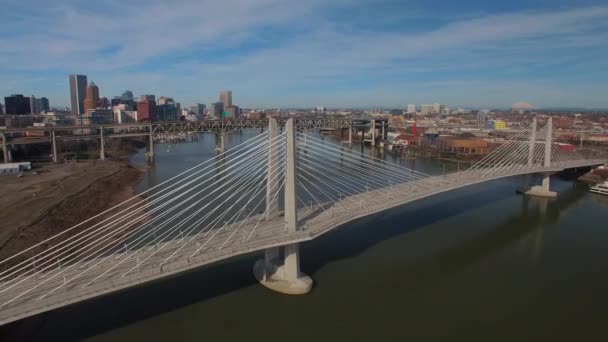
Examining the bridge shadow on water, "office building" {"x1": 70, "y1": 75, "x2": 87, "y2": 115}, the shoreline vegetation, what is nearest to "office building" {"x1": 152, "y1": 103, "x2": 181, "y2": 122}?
"office building" {"x1": 70, "y1": 75, "x2": 87, "y2": 115}

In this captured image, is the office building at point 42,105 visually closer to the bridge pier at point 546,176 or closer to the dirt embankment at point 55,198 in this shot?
the dirt embankment at point 55,198

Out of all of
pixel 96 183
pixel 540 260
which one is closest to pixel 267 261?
pixel 540 260

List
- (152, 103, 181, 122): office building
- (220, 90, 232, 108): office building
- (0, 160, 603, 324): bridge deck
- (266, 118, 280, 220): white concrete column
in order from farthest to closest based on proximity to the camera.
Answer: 1. (220, 90, 232, 108): office building
2. (152, 103, 181, 122): office building
3. (266, 118, 280, 220): white concrete column
4. (0, 160, 603, 324): bridge deck

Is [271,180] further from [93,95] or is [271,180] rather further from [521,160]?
[93,95]

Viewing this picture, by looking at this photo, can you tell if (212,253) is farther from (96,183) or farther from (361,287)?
(96,183)

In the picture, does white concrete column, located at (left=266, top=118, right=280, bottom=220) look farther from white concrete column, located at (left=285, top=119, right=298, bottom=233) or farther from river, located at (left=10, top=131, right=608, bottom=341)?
river, located at (left=10, top=131, right=608, bottom=341)
